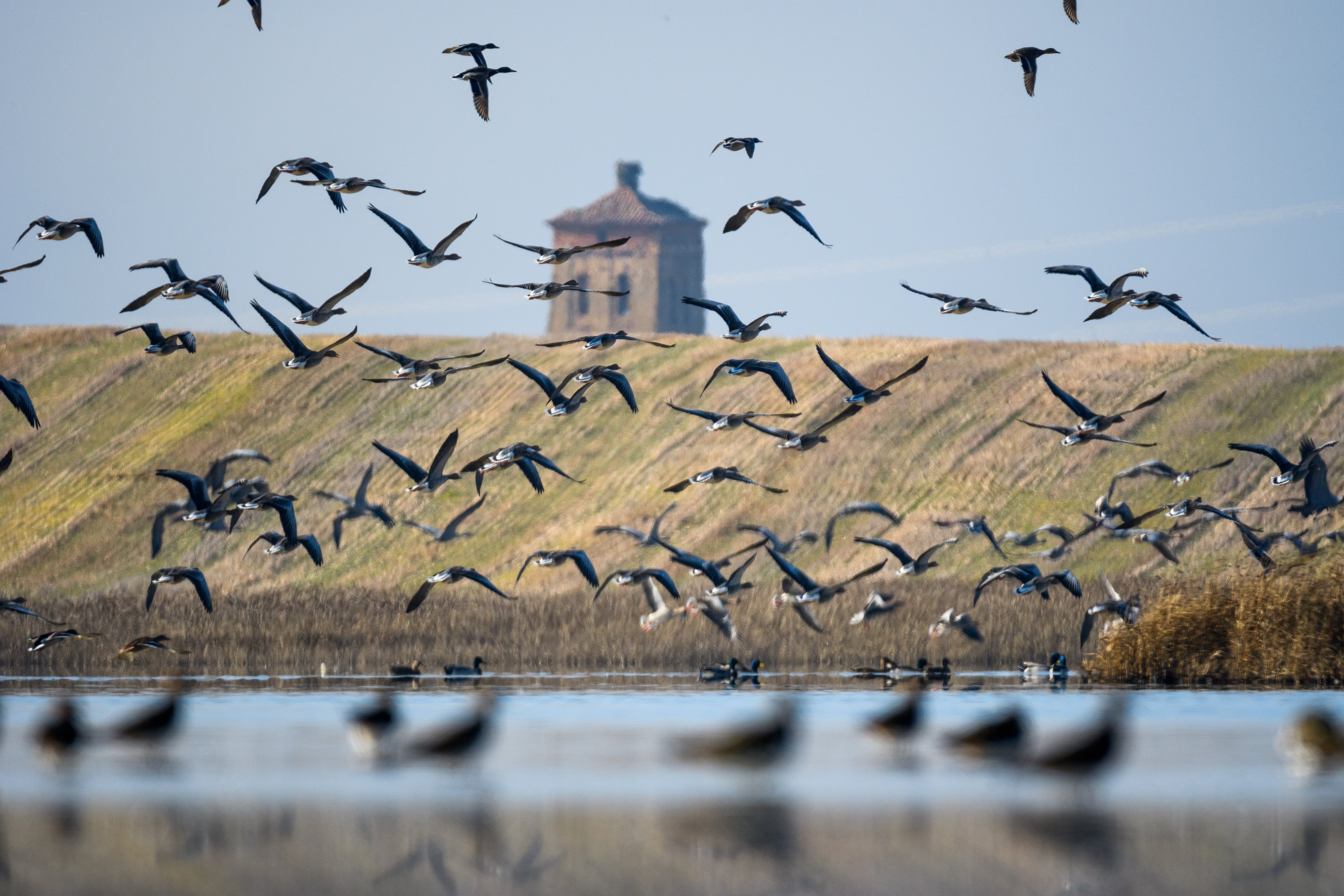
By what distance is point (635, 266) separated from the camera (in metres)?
163

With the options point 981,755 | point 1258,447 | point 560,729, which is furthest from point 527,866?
point 1258,447

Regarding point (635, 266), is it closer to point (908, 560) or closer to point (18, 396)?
point (908, 560)

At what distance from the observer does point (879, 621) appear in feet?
137

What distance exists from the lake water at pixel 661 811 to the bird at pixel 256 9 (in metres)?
8.35

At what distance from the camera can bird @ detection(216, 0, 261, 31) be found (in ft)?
67.9

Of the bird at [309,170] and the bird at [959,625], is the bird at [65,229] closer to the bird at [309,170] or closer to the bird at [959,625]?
the bird at [309,170]

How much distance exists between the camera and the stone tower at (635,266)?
528ft

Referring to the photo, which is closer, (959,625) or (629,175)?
(959,625)

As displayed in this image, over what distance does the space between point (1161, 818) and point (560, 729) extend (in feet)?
33.2

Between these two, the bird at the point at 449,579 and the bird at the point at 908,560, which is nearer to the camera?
the bird at the point at 449,579

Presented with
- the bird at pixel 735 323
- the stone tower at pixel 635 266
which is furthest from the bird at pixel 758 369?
the stone tower at pixel 635 266

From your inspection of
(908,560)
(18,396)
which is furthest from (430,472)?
(908,560)

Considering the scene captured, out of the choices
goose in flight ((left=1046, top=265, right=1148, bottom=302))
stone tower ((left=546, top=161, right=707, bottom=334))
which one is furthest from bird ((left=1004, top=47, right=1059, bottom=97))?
stone tower ((left=546, top=161, right=707, bottom=334))

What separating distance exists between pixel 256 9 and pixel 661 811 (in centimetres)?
1006
